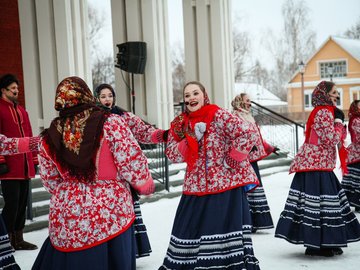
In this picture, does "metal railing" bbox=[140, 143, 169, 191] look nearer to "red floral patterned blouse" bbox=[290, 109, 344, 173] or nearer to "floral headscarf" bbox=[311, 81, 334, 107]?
"red floral patterned blouse" bbox=[290, 109, 344, 173]

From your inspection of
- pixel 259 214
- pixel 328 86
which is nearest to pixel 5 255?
pixel 328 86

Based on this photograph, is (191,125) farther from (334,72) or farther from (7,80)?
(334,72)

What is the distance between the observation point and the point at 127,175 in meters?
3.21

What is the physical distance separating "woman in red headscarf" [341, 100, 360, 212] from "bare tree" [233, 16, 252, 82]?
4101 cm

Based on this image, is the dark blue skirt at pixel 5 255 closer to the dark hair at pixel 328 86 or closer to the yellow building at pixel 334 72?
the dark hair at pixel 328 86

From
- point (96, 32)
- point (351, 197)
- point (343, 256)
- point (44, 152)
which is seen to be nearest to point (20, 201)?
point (44, 152)

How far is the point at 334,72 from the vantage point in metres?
44.6

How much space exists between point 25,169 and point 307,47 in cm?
4589

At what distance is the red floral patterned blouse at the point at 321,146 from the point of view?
17.4ft

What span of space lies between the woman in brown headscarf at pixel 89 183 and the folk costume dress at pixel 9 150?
620 mm

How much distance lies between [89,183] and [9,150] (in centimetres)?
100

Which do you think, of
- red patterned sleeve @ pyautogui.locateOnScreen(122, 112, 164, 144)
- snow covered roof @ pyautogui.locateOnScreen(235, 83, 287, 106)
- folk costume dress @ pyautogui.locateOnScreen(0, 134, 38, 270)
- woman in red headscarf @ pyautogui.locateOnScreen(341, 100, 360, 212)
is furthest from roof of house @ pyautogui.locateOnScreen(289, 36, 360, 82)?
folk costume dress @ pyautogui.locateOnScreen(0, 134, 38, 270)

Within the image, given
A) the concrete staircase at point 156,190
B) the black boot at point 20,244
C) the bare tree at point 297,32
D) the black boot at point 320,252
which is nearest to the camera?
the black boot at point 320,252

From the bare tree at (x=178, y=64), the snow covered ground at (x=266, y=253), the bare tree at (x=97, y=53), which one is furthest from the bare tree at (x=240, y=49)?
the snow covered ground at (x=266, y=253)
